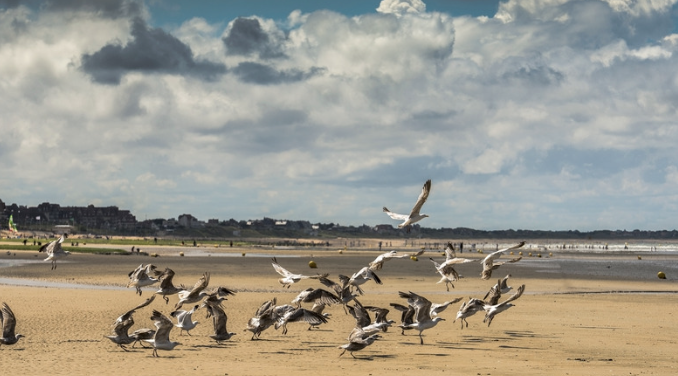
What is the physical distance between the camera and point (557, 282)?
4900cm

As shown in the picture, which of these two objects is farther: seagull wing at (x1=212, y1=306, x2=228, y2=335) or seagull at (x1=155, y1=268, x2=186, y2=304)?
seagull at (x1=155, y1=268, x2=186, y2=304)

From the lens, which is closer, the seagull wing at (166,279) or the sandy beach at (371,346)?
the sandy beach at (371,346)

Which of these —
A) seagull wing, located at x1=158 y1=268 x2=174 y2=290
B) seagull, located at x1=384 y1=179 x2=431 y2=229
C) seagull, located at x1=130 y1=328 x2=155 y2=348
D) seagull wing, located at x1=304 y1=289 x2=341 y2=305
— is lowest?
seagull, located at x1=130 y1=328 x2=155 y2=348

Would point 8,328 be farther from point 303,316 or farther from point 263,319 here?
point 303,316

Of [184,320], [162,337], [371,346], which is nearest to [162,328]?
[162,337]

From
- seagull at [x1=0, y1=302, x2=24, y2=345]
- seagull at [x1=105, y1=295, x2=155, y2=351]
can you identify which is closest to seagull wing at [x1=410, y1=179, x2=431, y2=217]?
seagull at [x1=105, y1=295, x2=155, y2=351]

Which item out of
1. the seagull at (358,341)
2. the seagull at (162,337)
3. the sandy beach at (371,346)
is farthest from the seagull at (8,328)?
the seagull at (358,341)

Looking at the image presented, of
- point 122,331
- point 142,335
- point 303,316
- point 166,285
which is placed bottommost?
point 142,335

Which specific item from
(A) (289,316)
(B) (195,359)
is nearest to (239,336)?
(A) (289,316)

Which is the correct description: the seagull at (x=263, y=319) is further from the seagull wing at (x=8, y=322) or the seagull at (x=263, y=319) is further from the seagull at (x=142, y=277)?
the seagull wing at (x=8, y=322)

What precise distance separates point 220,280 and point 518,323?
25110mm

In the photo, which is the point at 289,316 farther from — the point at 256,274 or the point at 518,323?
the point at 256,274

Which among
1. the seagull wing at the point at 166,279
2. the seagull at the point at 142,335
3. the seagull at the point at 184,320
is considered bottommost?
the seagull at the point at 142,335

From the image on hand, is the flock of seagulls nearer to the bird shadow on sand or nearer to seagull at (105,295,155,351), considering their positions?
seagull at (105,295,155,351)
